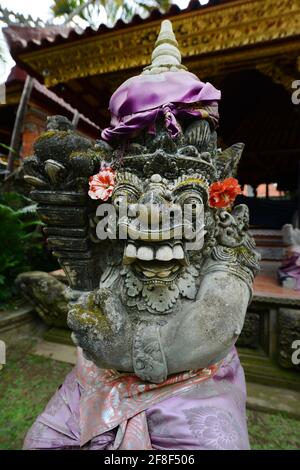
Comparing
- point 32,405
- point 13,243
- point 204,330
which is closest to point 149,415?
point 204,330

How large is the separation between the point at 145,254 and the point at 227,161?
64 centimetres

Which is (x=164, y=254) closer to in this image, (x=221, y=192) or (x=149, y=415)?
(x=221, y=192)

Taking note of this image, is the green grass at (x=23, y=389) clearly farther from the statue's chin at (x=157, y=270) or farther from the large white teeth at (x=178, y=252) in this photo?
the large white teeth at (x=178, y=252)

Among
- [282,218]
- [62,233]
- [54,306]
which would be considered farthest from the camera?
[282,218]

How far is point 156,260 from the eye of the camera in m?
1.01

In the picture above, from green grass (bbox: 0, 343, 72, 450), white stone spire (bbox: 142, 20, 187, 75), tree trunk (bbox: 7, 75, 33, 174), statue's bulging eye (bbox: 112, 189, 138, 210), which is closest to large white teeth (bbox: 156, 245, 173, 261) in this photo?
statue's bulging eye (bbox: 112, 189, 138, 210)

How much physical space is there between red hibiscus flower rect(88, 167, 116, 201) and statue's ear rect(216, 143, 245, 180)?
0.49 m

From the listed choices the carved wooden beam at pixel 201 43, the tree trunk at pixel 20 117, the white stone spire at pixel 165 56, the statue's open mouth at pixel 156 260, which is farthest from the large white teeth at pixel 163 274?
the tree trunk at pixel 20 117

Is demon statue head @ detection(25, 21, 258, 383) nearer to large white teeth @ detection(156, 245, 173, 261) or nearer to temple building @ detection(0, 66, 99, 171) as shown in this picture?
large white teeth @ detection(156, 245, 173, 261)

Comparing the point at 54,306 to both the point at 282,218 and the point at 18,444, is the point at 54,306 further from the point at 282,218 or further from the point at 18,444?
the point at 282,218

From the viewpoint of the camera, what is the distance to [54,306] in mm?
3145

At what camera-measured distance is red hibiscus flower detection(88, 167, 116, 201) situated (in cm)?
106
